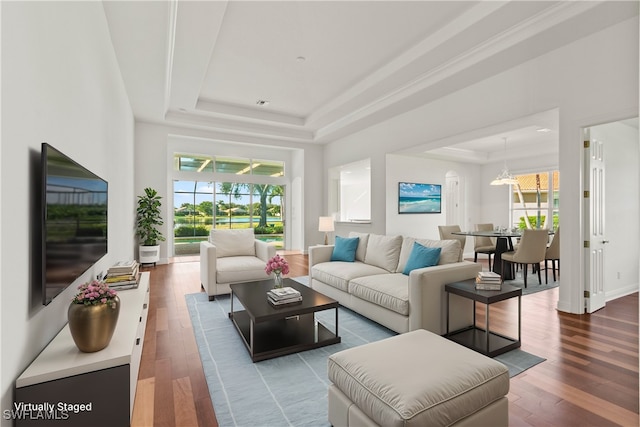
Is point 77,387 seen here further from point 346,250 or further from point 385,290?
point 346,250

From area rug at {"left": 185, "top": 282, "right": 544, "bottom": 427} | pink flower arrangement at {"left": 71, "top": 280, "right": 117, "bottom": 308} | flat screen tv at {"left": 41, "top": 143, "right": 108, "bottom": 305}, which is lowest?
area rug at {"left": 185, "top": 282, "right": 544, "bottom": 427}

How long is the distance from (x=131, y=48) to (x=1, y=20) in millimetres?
2935

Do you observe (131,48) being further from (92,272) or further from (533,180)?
(533,180)

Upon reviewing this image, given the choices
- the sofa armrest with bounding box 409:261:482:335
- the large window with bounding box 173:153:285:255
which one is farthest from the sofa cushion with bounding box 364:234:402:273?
the large window with bounding box 173:153:285:255

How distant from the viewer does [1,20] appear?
48.3 inches

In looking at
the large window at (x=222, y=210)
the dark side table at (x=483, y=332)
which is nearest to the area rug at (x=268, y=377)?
the dark side table at (x=483, y=332)

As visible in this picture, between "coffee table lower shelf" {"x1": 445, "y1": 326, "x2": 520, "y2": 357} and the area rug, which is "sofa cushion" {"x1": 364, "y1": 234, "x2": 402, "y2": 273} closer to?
the area rug

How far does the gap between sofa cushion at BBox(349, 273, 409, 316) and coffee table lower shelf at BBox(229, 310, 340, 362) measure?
0.52m

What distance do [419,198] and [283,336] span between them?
17.3ft

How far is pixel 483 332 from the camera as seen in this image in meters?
2.93

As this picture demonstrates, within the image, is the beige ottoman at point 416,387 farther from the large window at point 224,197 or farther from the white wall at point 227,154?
the large window at point 224,197

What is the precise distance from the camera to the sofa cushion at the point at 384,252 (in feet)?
12.4

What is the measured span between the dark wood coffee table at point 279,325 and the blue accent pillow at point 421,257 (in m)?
1.01

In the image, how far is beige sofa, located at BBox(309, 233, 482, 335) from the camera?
8.86 ft
